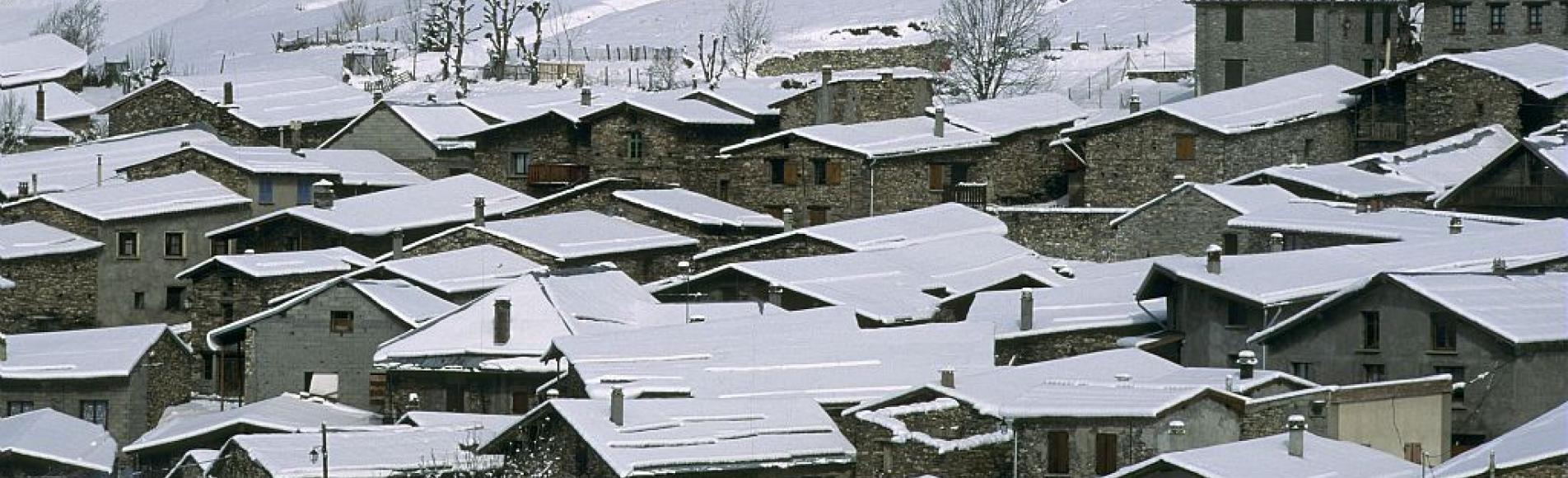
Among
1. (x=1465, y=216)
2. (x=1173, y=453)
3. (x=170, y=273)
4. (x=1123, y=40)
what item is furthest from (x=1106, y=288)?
(x=1123, y=40)

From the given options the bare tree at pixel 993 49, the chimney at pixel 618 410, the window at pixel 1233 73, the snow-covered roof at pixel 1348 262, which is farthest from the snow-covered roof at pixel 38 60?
the chimney at pixel 618 410

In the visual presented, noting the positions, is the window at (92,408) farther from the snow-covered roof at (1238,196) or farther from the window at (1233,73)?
the window at (1233,73)

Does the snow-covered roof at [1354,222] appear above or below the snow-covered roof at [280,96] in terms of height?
below

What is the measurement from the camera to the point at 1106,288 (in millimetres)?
63125

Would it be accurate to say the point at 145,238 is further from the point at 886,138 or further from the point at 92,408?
the point at 886,138

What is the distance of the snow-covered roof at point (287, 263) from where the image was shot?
71.4 meters

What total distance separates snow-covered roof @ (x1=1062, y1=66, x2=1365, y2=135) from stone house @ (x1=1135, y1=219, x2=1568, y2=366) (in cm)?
1322

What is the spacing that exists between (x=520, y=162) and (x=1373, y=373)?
31.1 meters

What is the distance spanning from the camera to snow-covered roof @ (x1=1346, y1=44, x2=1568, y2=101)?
73.6m

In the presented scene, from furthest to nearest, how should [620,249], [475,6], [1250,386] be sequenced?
[475,6]
[620,249]
[1250,386]

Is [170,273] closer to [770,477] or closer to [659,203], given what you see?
[659,203]

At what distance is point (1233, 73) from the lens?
8194 centimetres

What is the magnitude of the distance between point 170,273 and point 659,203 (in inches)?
390

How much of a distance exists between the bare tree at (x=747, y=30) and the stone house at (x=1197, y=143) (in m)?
27.8
